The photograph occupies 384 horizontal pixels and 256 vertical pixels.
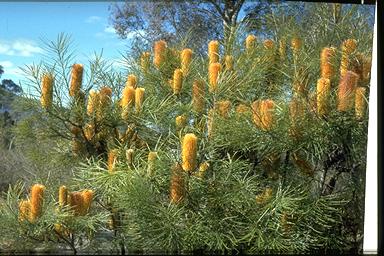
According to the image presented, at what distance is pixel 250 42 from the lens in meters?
1.78

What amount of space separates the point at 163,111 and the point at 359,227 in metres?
0.66

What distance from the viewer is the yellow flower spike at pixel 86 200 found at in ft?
5.48

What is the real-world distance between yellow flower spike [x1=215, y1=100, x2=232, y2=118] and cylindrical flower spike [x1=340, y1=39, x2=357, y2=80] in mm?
328

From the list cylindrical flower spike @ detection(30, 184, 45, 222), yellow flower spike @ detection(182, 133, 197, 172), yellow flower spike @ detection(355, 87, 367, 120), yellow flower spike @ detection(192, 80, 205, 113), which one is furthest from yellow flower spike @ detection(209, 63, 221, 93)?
cylindrical flower spike @ detection(30, 184, 45, 222)

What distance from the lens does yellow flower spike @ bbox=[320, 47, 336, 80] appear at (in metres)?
1.74

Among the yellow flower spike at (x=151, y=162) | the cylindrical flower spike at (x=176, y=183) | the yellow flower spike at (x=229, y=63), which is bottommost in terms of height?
the cylindrical flower spike at (x=176, y=183)

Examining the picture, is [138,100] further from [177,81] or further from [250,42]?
[250,42]

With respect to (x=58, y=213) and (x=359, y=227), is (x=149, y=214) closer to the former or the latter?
(x=58, y=213)

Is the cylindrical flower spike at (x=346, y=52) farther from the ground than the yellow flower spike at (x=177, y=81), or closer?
farther from the ground

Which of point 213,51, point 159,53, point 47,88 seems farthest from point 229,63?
point 47,88

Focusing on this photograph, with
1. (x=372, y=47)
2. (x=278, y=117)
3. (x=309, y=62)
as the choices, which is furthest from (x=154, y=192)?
(x=372, y=47)

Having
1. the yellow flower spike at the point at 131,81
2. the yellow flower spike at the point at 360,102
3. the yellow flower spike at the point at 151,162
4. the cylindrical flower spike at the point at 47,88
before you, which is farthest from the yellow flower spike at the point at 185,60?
the yellow flower spike at the point at 360,102

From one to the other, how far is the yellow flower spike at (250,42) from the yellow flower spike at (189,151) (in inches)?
12.8

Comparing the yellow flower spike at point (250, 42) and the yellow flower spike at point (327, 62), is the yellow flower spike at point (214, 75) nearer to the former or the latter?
the yellow flower spike at point (250, 42)
